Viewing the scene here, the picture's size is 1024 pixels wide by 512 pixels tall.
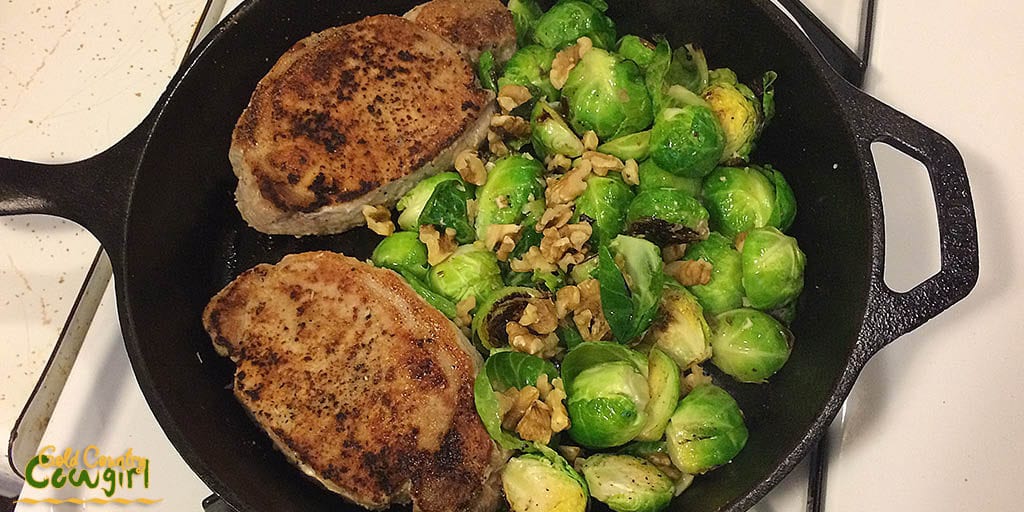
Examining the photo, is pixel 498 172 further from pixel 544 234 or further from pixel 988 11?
pixel 988 11

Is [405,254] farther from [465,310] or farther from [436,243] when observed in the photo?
[465,310]

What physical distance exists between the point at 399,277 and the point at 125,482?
0.88 meters

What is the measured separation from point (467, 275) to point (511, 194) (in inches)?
9.2

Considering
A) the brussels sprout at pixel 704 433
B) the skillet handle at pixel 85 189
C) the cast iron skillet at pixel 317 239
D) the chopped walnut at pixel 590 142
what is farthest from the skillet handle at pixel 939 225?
the skillet handle at pixel 85 189

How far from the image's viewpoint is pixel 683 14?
2104 millimetres

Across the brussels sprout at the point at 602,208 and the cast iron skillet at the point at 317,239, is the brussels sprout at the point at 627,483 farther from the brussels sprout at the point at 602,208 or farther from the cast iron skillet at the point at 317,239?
the brussels sprout at the point at 602,208

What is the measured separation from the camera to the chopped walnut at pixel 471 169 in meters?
1.98

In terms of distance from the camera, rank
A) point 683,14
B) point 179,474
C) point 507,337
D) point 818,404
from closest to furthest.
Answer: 1. point 818,404
2. point 507,337
3. point 179,474
4. point 683,14

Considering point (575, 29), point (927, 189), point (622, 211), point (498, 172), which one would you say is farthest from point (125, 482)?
point (927, 189)

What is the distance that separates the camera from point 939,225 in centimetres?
160

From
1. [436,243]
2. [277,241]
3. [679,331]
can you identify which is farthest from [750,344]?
[277,241]

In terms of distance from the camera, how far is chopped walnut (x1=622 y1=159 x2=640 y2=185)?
1.96m

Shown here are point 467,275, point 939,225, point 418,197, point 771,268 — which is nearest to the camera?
point 939,225

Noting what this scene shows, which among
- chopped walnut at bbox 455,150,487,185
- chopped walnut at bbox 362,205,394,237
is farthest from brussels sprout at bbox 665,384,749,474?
chopped walnut at bbox 362,205,394,237
